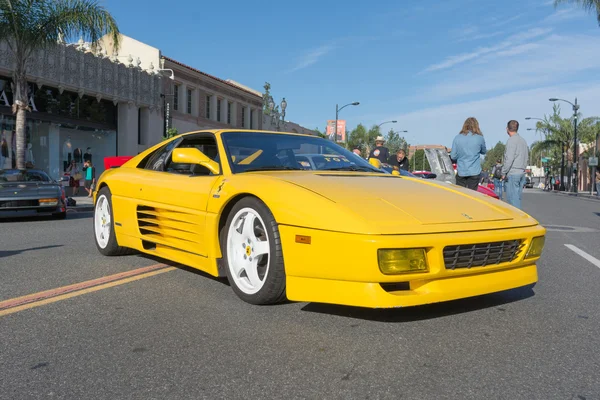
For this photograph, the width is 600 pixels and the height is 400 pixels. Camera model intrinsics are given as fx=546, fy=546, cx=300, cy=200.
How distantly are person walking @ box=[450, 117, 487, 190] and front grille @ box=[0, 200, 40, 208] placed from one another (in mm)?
7384

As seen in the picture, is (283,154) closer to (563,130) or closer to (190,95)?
(190,95)

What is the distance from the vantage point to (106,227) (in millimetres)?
5344

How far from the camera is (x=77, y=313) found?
3301 mm

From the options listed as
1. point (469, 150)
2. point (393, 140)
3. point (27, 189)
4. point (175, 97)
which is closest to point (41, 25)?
point (27, 189)

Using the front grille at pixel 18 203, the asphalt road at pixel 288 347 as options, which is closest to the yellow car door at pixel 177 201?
the asphalt road at pixel 288 347

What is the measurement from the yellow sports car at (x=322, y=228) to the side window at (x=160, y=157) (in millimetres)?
235

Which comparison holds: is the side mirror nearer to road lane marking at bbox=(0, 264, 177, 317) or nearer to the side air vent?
the side air vent

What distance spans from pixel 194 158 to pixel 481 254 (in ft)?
6.92

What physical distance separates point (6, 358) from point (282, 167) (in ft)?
7.35

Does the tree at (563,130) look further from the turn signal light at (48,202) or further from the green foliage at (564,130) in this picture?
the turn signal light at (48,202)

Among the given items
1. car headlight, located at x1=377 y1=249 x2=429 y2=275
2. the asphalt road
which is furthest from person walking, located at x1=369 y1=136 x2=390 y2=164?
car headlight, located at x1=377 y1=249 x2=429 y2=275

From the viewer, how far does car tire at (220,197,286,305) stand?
10.6 ft

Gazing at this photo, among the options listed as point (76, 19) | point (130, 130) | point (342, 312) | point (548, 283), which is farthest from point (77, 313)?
point (130, 130)

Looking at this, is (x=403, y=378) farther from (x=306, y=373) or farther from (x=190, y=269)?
(x=190, y=269)
